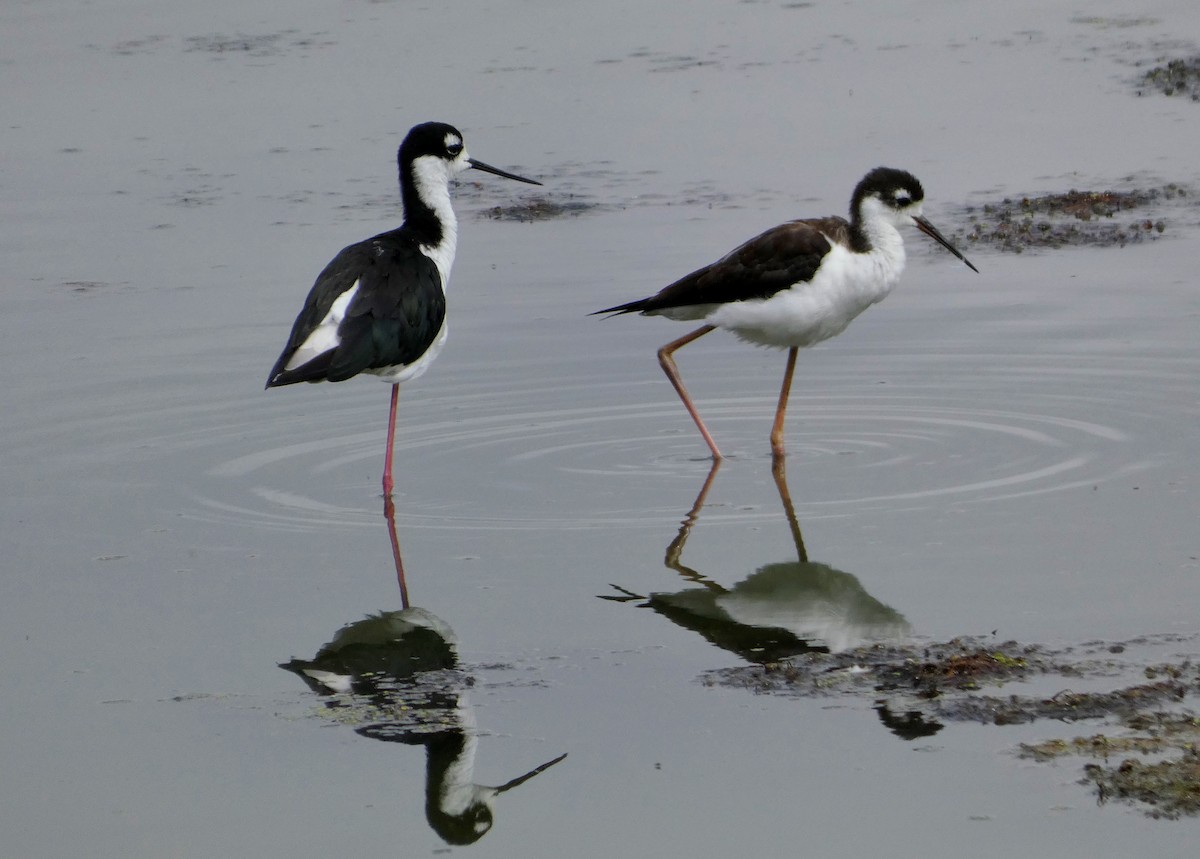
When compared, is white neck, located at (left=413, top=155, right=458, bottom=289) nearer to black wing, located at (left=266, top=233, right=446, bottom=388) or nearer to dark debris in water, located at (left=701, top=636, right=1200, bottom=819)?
black wing, located at (left=266, top=233, right=446, bottom=388)

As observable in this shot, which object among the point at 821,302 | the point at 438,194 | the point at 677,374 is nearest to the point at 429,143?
the point at 438,194

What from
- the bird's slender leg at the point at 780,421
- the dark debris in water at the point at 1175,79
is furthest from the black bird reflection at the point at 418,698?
the dark debris in water at the point at 1175,79

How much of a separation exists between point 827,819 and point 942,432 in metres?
3.76

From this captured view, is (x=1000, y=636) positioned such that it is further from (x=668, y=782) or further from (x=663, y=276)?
(x=663, y=276)

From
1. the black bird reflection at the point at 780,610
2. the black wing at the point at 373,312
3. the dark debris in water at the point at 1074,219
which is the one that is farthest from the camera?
the dark debris in water at the point at 1074,219

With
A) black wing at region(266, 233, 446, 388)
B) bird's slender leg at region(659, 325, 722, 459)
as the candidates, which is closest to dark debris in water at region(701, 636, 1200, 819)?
black wing at region(266, 233, 446, 388)

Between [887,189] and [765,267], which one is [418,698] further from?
[887,189]

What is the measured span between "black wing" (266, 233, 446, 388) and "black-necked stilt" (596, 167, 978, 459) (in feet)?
3.38

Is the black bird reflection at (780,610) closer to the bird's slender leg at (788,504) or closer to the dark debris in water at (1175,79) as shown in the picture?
the bird's slender leg at (788,504)

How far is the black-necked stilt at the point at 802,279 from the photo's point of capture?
7.97 meters

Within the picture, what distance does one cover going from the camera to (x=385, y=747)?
4.82 meters

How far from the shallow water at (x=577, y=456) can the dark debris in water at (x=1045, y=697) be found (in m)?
0.10

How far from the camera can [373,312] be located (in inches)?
291

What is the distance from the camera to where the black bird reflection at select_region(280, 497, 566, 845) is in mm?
4520
